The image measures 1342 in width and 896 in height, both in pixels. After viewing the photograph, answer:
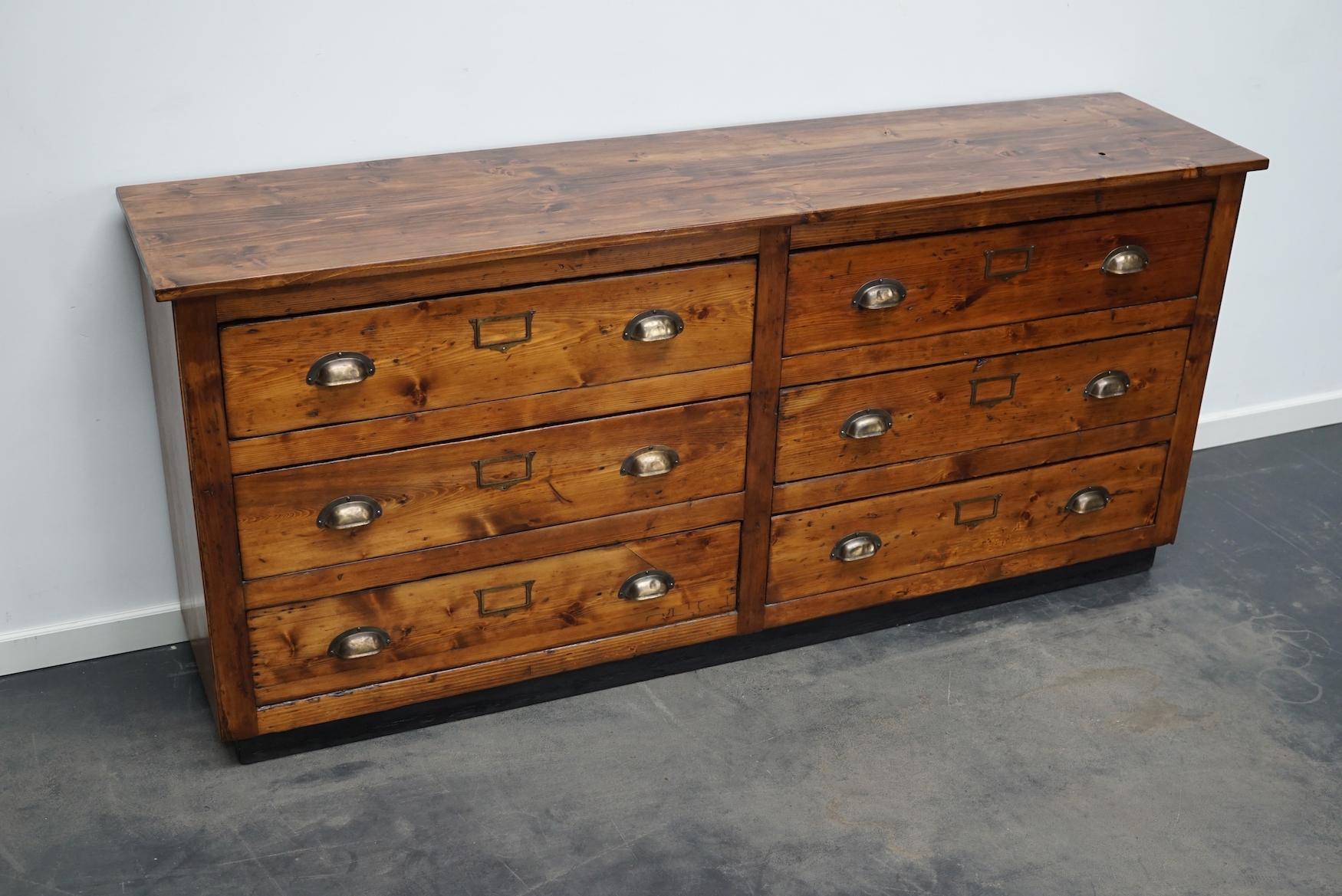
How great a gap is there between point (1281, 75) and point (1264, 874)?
5.99 ft

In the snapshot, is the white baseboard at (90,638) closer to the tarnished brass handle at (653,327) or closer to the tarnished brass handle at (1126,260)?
the tarnished brass handle at (653,327)

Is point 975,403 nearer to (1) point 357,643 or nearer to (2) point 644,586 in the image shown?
(2) point 644,586

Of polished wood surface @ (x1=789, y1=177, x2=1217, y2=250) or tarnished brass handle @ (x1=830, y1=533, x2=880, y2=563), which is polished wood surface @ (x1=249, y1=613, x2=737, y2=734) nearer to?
tarnished brass handle @ (x1=830, y1=533, x2=880, y2=563)

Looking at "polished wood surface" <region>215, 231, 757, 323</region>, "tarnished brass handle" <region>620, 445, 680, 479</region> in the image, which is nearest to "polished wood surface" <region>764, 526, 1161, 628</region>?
"tarnished brass handle" <region>620, 445, 680, 479</region>

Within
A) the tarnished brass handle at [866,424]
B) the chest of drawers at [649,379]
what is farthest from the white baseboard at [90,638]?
the tarnished brass handle at [866,424]

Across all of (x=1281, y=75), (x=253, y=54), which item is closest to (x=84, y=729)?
(x=253, y=54)

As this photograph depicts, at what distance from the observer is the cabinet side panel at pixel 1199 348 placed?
2723 millimetres

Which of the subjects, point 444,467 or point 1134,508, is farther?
point 1134,508

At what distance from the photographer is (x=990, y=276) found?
258cm

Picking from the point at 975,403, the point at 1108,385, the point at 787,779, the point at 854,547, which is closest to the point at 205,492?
the point at 787,779

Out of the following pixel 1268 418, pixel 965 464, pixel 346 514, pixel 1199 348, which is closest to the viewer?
pixel 346 514

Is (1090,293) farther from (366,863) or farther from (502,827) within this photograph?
(366,863)

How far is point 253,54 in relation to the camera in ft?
7.93

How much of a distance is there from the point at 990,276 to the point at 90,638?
70.2 inches
